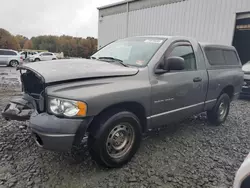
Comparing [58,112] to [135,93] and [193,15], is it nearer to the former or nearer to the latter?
[135,93]

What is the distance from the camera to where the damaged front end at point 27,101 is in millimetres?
2656

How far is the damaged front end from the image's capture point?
105 inches

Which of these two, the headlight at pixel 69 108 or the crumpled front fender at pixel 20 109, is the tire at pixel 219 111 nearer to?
the headlight at pixel 69 108

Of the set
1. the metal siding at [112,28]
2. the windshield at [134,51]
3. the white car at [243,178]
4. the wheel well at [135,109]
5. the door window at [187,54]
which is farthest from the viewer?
the metal siding at [112,28]

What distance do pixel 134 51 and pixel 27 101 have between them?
1.81m

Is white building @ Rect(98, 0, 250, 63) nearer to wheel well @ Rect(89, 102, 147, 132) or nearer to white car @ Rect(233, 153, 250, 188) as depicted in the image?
wheel well @ Rect(89, 102, 147, 132)

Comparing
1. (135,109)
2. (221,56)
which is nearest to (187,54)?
(221,56)

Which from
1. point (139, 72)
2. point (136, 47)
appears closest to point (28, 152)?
point (139, 72)

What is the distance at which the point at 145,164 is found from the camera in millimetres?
2949

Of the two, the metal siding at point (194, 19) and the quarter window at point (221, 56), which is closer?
the quarter window at point (221, 56)

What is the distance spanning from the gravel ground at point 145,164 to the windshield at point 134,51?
1452 millimetres

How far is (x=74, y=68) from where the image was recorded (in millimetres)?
2635

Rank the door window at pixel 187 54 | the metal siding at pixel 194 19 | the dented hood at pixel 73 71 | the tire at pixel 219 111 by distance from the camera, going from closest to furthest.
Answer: the dented hood at pixel 73 71 → the door window at pixel 187 54 → the tire at pixel 219 111 → the metal siding at pixel 194 19

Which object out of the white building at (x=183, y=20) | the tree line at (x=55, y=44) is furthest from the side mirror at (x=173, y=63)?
the tree line at (x=55, y=44)
